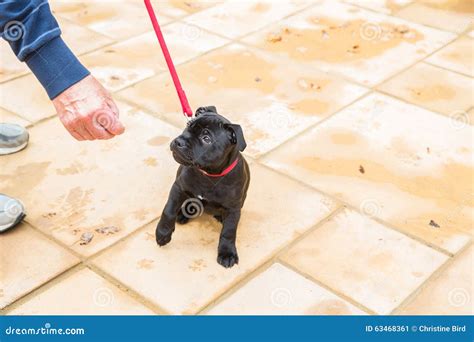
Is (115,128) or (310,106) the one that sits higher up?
(115,128)

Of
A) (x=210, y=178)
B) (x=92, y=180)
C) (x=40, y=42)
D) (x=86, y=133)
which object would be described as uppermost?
(x=40, y=42)

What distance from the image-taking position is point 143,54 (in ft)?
20.0

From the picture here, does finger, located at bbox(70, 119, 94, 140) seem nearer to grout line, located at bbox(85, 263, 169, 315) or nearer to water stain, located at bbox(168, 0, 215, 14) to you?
grout line, located at bbox(85, 263, 169, 315)

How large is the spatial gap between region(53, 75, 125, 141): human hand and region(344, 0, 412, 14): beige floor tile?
4598 millimetres

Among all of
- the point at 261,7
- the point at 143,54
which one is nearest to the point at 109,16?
the point at 143,54

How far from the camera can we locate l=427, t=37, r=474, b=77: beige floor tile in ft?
19.9

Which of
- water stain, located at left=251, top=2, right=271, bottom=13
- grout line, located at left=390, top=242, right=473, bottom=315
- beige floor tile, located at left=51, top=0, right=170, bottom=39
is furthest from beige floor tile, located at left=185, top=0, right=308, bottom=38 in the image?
grout line, located at left=390, top=242, right=473, bottom=315

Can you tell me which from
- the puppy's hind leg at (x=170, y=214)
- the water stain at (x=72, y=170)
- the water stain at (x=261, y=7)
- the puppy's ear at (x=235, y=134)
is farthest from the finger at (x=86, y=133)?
the water stain at (x=261, y=7)

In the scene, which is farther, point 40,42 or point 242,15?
point 242,15

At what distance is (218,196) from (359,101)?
2.15 m

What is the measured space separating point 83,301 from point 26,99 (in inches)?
88.5

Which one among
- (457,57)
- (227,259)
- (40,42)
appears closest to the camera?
(40,42)

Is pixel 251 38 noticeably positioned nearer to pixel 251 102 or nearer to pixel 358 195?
pixel 251 102

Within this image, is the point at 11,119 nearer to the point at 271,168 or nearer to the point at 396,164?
the point at 271,168
